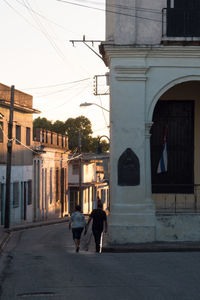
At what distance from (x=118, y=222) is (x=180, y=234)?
73.3 inches

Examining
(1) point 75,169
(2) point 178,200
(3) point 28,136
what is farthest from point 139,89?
(1) point 75,169

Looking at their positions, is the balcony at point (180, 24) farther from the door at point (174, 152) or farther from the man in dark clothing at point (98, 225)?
the man in dark clothing at point (98, 225)

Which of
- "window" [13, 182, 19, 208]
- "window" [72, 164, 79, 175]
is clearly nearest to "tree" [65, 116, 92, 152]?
"window" [72, 164, 79, 175]

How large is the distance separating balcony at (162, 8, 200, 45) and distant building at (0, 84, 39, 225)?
16.9m

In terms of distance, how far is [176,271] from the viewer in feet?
41.7

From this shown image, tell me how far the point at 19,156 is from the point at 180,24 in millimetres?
21687

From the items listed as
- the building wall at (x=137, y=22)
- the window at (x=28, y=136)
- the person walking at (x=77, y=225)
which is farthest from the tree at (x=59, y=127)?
the person walking at (x=77, y=225)

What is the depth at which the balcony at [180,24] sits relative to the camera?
746 inches

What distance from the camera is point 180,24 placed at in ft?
63.0

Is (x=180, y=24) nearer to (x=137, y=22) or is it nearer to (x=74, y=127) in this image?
(x=137, y=22)

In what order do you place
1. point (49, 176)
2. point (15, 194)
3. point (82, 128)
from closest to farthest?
point (15, 194), point (49, 176), point (82, 128)

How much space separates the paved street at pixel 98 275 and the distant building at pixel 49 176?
26.0m

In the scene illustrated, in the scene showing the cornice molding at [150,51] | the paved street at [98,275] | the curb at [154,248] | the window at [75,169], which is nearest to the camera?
the paved street at [98,275]

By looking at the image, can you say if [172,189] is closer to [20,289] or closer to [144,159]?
[144,159]
